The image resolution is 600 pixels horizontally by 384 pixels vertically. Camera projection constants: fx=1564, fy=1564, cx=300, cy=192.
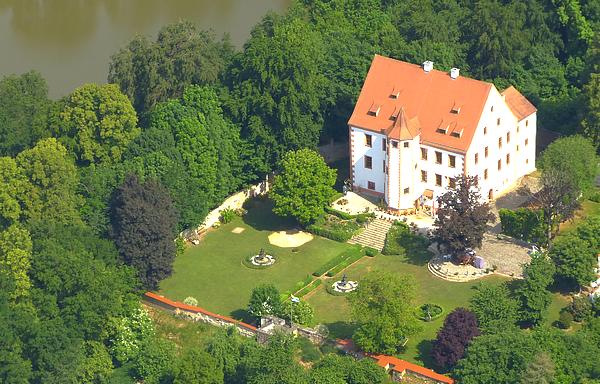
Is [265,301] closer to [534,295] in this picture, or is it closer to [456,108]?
[534,295]

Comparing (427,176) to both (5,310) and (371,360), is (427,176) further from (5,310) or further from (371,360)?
(5,310)

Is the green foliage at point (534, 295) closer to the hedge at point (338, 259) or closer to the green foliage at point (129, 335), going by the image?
the hedge at point (338, 259)

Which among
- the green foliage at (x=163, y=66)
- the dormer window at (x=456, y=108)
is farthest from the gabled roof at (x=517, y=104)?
the green foliage at (x=163, y=66)

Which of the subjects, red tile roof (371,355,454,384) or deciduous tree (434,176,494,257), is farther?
deciduous tree (434,176,494,257)

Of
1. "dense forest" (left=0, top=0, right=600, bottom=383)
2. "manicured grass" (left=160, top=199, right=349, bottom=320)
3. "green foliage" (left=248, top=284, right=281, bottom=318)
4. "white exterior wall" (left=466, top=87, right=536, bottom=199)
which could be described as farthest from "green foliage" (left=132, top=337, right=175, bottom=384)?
"white exterior wall" (left=466, top=87, right=536, bottom=199)

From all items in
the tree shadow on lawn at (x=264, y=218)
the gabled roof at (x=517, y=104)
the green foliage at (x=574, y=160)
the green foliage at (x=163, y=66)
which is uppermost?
the green foliage at (x=163, y=66)

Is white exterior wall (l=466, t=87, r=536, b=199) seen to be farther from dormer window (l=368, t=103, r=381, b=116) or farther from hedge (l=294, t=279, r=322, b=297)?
hedge (l=294, t=279, r=322, b=297)

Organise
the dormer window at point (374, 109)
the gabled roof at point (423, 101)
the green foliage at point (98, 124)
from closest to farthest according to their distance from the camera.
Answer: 1. the gabled roof at point (423, 101)
2. the green foliage at point (98, 124)
3. the dormer window at point (374, 109)
